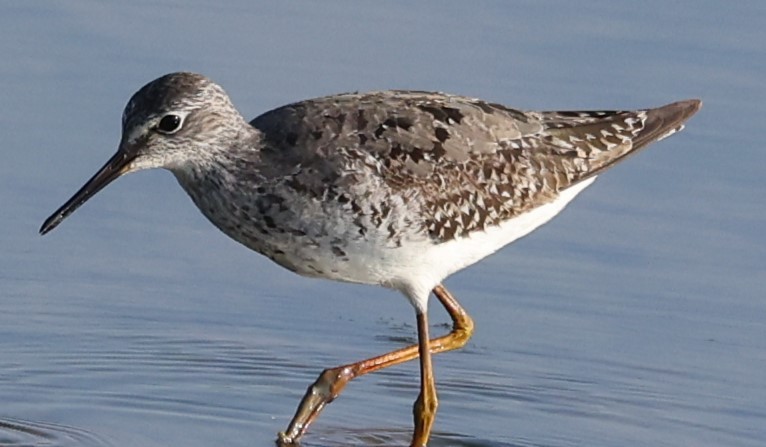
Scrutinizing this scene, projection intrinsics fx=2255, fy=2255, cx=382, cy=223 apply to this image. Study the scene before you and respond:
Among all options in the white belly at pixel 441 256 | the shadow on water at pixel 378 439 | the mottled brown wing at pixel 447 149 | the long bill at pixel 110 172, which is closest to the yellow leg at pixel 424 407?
the shadow on water at pixel 378 439

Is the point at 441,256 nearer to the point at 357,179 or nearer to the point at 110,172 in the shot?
the point at 357,179

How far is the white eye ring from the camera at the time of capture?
45.7 ft

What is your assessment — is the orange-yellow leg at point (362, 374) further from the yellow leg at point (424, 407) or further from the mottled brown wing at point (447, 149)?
the mottled brown wing at point (447, 149)

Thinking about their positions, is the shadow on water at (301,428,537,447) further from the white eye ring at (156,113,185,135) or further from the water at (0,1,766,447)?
the white eye ring at (156,113,185,135)

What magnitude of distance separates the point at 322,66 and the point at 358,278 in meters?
4.73

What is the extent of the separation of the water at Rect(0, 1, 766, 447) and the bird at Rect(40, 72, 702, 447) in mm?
1054

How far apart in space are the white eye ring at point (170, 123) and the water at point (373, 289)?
210cm

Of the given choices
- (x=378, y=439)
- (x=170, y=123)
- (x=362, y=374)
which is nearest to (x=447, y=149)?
(x=362, y=374)

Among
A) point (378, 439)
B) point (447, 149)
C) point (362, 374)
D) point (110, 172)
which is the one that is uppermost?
point (447, 149)

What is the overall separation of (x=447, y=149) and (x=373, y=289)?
111 inches

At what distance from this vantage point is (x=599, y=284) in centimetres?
1662

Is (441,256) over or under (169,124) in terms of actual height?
under

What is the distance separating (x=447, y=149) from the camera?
47.6ft

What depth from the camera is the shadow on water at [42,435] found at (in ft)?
47.3
